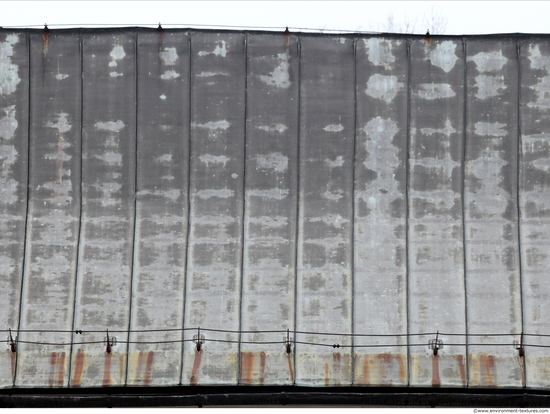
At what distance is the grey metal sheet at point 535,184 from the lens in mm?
14516

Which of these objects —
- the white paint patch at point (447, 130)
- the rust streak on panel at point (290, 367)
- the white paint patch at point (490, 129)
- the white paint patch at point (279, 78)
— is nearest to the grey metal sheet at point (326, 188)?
the white paint patch at point (279, 78)

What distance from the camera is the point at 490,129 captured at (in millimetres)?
14977

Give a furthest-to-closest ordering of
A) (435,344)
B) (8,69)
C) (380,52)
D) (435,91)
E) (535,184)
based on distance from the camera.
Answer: (380,52) → (435,91) → (8,69) → (535,184) → (435,344)

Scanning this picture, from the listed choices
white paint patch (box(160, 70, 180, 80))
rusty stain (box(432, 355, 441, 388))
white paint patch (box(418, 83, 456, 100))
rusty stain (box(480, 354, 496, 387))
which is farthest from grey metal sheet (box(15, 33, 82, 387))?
rusty stain (box(480, 354, 496, 387))

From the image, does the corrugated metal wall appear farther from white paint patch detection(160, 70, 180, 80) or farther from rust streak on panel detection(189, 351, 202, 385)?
rust streak on panel detection(189, 351, 202, 385)

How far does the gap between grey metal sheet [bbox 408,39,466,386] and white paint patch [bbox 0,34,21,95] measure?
10.0 metres

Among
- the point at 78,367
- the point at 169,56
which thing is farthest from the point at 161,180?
the point at 78,367

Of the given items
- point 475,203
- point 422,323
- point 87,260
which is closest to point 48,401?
point 87,260

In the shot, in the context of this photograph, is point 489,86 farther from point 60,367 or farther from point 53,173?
point 60,367

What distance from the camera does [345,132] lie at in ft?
49.5

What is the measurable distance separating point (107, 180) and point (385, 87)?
740cm

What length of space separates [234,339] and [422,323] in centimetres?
458

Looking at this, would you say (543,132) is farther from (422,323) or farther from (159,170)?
(159,170)

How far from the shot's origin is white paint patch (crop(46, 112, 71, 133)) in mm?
14961
